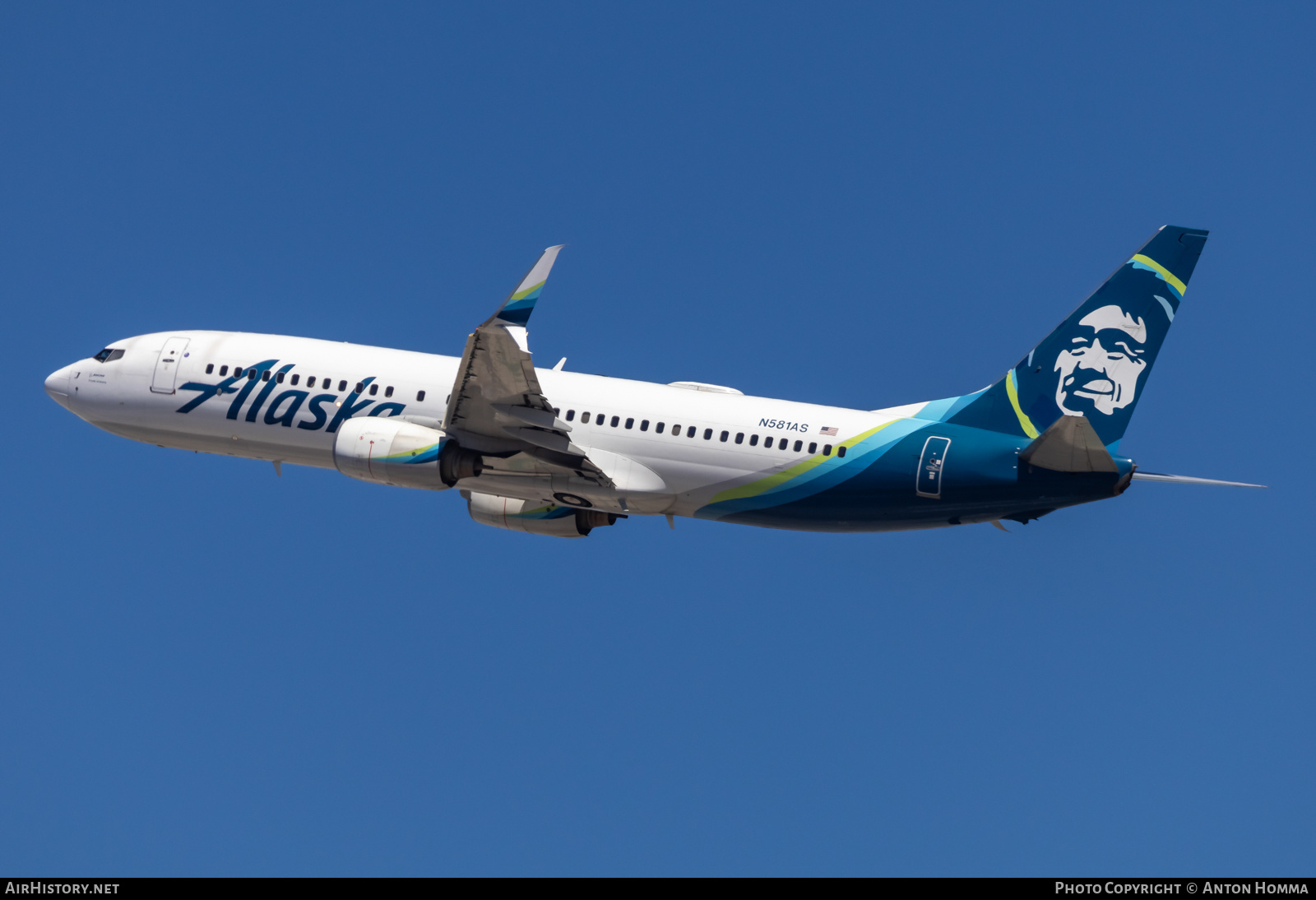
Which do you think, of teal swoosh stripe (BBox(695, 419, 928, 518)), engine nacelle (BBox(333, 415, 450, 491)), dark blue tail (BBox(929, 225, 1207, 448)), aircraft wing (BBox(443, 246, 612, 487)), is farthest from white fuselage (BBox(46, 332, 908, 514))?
dark blue tail (BBox(929, 225, 1207, 448))

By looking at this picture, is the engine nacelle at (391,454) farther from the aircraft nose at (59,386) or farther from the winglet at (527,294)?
the aircraft nose at (59,386)

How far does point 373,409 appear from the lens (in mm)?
44562

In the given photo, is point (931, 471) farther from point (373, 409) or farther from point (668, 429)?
point (373, 409)

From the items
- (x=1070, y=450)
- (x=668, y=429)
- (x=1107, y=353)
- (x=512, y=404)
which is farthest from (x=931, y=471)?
(x=512, y=404)

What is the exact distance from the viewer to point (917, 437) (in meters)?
41.0

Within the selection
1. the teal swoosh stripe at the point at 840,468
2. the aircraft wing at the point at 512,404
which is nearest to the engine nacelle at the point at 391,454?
the aircraft wing at the point at 512,404

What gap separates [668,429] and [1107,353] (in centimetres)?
1176

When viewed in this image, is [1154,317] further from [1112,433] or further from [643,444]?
[643,444]

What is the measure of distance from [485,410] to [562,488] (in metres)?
3.27

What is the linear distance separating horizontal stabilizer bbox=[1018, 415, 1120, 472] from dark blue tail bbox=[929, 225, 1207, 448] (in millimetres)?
1357

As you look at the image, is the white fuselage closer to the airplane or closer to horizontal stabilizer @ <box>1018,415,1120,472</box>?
the airplane

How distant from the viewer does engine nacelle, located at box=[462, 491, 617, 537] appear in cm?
4666

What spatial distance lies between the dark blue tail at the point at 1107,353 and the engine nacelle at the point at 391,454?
14617mm

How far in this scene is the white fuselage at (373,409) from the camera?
1662 inches
